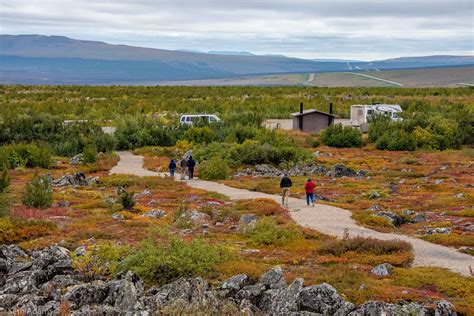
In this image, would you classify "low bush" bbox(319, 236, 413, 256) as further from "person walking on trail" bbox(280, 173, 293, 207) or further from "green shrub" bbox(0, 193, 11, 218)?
"green shrub" bbox(0, 193, 11, 218)

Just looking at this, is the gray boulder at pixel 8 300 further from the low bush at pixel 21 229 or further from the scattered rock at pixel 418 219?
the scattered rock at pixel 418 219

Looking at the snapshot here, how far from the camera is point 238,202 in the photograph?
2930 cm

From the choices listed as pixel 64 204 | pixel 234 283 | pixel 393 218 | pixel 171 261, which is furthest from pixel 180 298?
pixel 64 204

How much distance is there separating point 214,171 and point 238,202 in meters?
9.34

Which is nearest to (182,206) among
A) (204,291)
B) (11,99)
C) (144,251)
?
(144,251)

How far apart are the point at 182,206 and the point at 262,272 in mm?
9627

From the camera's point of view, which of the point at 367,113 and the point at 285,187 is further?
the point at 367,113

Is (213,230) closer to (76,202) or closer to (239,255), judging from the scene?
(239,255)

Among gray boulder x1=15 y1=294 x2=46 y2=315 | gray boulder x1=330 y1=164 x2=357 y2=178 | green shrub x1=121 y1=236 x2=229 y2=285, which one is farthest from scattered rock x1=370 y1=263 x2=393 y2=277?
gray boulder x1=330 y1=164 x2=357 y2=178

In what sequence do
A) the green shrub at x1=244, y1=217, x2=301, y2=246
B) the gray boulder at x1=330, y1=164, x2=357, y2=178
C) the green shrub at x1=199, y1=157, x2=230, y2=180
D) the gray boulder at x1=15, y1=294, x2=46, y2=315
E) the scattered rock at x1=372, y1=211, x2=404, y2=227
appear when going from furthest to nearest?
the gray boulder at x1=330, y1=164, x2=357, y2=178
the green shrub at x1=199, y1=157, x2=230, y2=180
the scattered rock at x1=372, y1=211, x2=404, y2=227
the green shrub at x1=244, y1=217, x2=301, y2=246
the gray boulder at x1=15, y1=294, x2=46, y2=315

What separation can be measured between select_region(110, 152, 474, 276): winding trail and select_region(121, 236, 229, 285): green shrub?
588 cm

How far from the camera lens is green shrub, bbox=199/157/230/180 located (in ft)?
126

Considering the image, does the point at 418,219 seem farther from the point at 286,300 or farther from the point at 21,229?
the point at 21,229

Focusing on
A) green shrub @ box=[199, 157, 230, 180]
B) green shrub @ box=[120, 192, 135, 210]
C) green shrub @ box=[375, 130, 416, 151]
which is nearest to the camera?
green shrub @ box=[120, 192, 135, 210]
